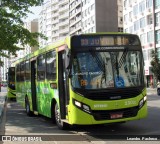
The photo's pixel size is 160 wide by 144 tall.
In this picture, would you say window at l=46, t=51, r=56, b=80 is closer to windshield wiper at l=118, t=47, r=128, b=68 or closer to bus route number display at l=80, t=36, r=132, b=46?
bus route number display at l=80, t=36, r=132, b=46

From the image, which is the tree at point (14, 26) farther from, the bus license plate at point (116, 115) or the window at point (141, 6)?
the window at point (141, 6)

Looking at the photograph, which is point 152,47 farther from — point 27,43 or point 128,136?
point 128,136

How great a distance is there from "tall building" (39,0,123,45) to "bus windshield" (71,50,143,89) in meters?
78.1

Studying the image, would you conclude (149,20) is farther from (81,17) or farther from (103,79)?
(103,79)

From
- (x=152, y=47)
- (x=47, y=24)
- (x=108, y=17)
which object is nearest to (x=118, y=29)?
(x=108, y=17)

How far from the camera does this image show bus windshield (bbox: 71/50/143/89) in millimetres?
10625

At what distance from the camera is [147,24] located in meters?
67.3

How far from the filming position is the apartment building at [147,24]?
6475 centimetres

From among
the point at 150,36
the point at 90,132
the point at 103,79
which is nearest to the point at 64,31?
the point at 150,36

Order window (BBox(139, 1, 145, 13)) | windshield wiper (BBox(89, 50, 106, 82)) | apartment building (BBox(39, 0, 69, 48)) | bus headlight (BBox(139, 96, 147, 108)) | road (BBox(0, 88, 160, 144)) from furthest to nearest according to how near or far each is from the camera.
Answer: apartment building (BBox(39, 0, 69, 48)) < window (BBox(139, 1, 145, 13)) < bus headlight (BBox(139, 96, 147, 108)) < windshield wiper (BBox(89, 50, 106, 82)) < road (BBox(0, 88, 160, 144))

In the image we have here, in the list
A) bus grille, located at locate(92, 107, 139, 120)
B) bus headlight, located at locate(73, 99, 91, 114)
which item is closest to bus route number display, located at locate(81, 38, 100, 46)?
bus headlight, located at locate(73, 99, 91, 114)

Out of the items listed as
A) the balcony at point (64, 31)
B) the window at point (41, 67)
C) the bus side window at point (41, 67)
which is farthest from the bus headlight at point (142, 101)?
the balcony at point (64, 31)

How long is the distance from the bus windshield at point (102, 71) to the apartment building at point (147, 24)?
177 ft

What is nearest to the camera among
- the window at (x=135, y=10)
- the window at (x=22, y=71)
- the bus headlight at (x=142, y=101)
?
the bus headlight at (x=142, y=101)
